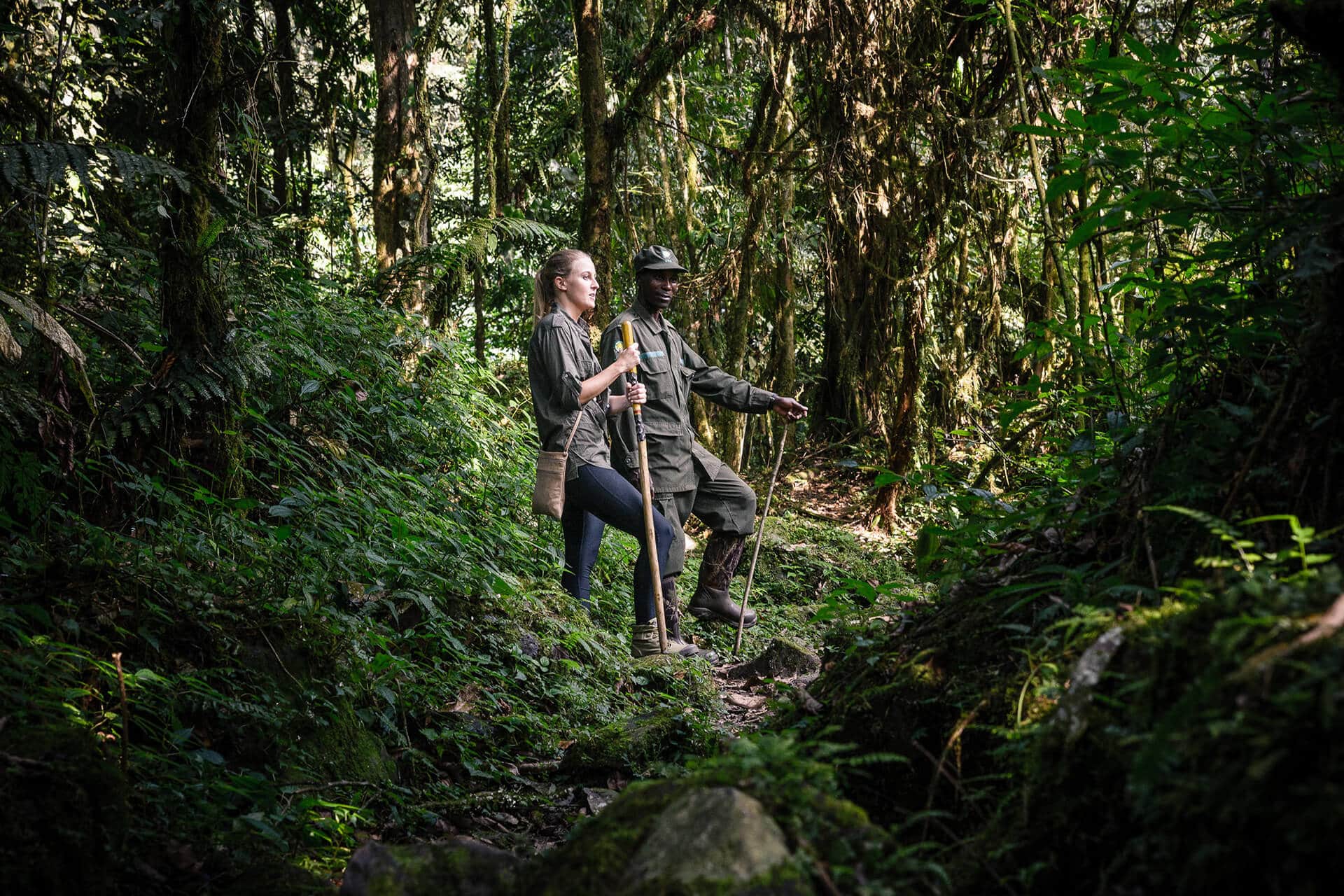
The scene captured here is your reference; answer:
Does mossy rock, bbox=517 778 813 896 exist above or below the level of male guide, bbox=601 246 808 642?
below

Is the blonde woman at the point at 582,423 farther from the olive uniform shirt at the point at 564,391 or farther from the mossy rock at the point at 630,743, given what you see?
the mossy rock at the point at 630,743

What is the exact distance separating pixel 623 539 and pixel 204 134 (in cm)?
559

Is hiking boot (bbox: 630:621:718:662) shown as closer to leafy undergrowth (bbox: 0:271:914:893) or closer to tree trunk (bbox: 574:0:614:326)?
leafy undergrowth (bbox: 0:271:914:893)

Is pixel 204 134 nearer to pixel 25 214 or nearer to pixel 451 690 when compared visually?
pixel 25 214

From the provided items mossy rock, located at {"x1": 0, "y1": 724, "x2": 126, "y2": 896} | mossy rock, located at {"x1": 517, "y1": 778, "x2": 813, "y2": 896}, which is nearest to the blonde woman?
mossy rock, located at {"x1": 0, "y1": 724, "x2": 126, "y2": 896}

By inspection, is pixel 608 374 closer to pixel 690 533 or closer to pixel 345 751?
pixel 345 751

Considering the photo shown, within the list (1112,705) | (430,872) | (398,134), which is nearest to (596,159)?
(398,134)

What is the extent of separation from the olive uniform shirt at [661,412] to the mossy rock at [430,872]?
4231 millimetres

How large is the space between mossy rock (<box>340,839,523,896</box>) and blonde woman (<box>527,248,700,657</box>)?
12.6 ft

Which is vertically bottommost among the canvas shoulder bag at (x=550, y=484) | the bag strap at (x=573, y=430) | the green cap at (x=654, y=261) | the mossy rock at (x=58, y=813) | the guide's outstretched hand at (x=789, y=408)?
the mossy rock at (x=58, y=813)

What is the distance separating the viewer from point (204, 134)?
14.2 feet

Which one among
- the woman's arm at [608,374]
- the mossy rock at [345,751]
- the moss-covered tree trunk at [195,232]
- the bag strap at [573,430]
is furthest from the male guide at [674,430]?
the mossy rock at [345,751]

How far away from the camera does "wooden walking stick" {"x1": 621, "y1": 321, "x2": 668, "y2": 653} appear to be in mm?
5762

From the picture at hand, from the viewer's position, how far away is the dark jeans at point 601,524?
5.91 meters
